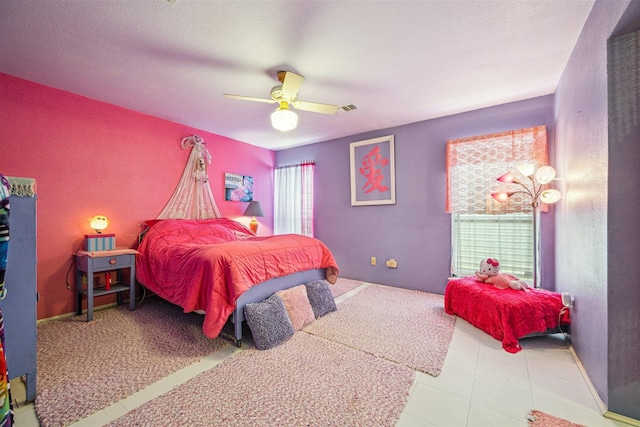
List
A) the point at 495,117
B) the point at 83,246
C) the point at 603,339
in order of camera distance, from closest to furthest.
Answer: the point at 603,339 < the point at 83,246 < the point at 495,117

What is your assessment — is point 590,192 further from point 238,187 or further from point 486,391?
point 238,187

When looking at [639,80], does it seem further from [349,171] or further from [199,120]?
[199,120]

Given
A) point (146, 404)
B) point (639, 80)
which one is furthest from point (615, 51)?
point (146, 404)

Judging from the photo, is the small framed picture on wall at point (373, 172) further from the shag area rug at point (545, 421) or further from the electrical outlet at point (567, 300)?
the shag area rug at point (545, 421)

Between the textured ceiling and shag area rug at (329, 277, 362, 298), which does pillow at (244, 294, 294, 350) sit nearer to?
shag area rug at (329, 277, 362, 298)

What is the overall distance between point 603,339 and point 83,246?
4.53m

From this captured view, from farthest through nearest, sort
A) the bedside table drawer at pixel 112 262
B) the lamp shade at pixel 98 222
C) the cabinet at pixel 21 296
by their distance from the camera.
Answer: the lamp shade at pixel 98 222, the bedside table drawer at pixel 112 262, the cabinet at pixel 21 296

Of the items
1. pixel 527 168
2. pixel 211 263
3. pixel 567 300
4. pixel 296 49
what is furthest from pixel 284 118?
pixel 567 300

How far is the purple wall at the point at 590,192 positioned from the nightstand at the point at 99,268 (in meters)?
4.02

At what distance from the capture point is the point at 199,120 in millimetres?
3637

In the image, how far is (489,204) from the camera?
10.3ft

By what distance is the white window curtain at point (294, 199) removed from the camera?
4801 mm

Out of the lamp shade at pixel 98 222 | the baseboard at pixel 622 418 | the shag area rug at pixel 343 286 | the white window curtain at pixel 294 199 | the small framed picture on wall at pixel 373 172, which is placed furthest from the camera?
the white window curtain at pixel 294 199

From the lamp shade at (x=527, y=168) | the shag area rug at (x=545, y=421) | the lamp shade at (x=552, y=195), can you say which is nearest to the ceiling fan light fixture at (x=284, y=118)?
the lamp shade at (x=527, y=168)
